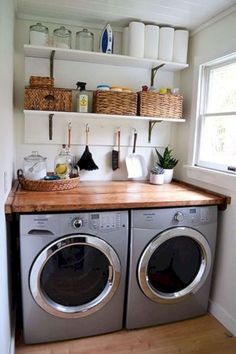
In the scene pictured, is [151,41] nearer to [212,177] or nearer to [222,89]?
[222,89]

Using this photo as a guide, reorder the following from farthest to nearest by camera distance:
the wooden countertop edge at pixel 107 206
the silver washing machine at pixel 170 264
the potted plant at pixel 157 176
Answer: the potted plant at pixel 157 176
the silver washing machine at pixel 170 264
the wooden countertop edge at pixel 107 206

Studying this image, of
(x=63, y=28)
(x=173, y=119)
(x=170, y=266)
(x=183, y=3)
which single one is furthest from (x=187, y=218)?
(x=63, y=28)

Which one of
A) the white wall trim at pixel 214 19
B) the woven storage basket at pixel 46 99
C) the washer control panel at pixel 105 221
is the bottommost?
the washer control panel at pixel 105 221

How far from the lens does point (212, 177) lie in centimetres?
205

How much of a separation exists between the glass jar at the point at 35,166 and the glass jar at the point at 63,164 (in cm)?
10

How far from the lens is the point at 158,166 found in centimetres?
248

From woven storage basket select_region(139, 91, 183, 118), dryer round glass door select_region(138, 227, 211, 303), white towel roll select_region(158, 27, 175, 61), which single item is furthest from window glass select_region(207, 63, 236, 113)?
dryer round glass door select_region(138, 227, 211, 303)

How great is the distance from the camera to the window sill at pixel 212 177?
1886 millimetres

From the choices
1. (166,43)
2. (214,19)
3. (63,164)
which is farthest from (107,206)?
(214,19)

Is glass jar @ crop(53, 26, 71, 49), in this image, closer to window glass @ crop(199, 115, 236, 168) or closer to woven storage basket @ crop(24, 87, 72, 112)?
woven storage basket @ crop(24, 87, 72, 112)

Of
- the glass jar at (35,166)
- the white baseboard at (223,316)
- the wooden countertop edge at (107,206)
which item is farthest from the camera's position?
the glass jar at (35,166)

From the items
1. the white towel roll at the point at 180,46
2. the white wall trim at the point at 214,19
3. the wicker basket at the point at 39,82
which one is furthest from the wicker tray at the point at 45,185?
the white wall trim at the point at 214,19

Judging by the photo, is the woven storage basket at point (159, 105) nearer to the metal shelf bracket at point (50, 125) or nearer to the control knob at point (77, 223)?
the metal shelf bracket at point (50, 125)

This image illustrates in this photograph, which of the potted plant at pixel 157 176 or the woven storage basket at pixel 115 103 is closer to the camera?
the woven storage basket at pixel 115 103
